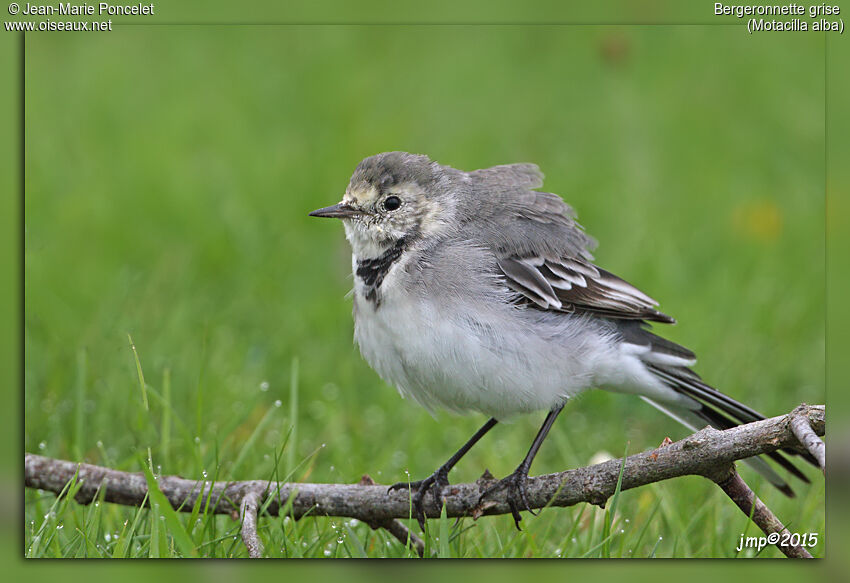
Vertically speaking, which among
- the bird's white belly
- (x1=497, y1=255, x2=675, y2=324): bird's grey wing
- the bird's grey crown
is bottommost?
the bird's white belly

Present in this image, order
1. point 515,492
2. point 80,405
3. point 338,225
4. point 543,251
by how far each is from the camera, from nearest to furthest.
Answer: point 515,492 < point 543,251 < point 80,405 < point 338,225

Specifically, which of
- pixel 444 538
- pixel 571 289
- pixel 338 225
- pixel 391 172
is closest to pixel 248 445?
pixel 444 538

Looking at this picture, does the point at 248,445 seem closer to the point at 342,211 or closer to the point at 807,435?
the point at 342,211

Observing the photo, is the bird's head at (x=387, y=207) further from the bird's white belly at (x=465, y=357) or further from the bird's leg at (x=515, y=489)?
the bird's leg at (x=515, y=489)

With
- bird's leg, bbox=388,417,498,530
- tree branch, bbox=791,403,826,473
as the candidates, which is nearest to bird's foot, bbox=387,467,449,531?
bird's leg, bbox=388,417,498,530

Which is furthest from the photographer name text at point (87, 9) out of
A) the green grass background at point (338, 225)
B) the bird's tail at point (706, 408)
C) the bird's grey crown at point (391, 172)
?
the bird's tail at point (706, 408)

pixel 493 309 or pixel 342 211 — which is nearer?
pixel 493 309

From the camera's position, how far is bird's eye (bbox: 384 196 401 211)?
12.4 ft

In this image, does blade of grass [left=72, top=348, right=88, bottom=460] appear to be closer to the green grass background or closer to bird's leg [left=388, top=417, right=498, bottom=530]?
the green grass background

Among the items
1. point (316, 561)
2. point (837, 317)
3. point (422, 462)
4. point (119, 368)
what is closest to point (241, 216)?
point (119, 368)

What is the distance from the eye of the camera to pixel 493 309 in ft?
11.7

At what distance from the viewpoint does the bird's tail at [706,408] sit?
12.2 feet

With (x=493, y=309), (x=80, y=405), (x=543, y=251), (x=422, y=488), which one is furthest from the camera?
(x=80, y=405)

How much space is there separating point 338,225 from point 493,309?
3.01m
